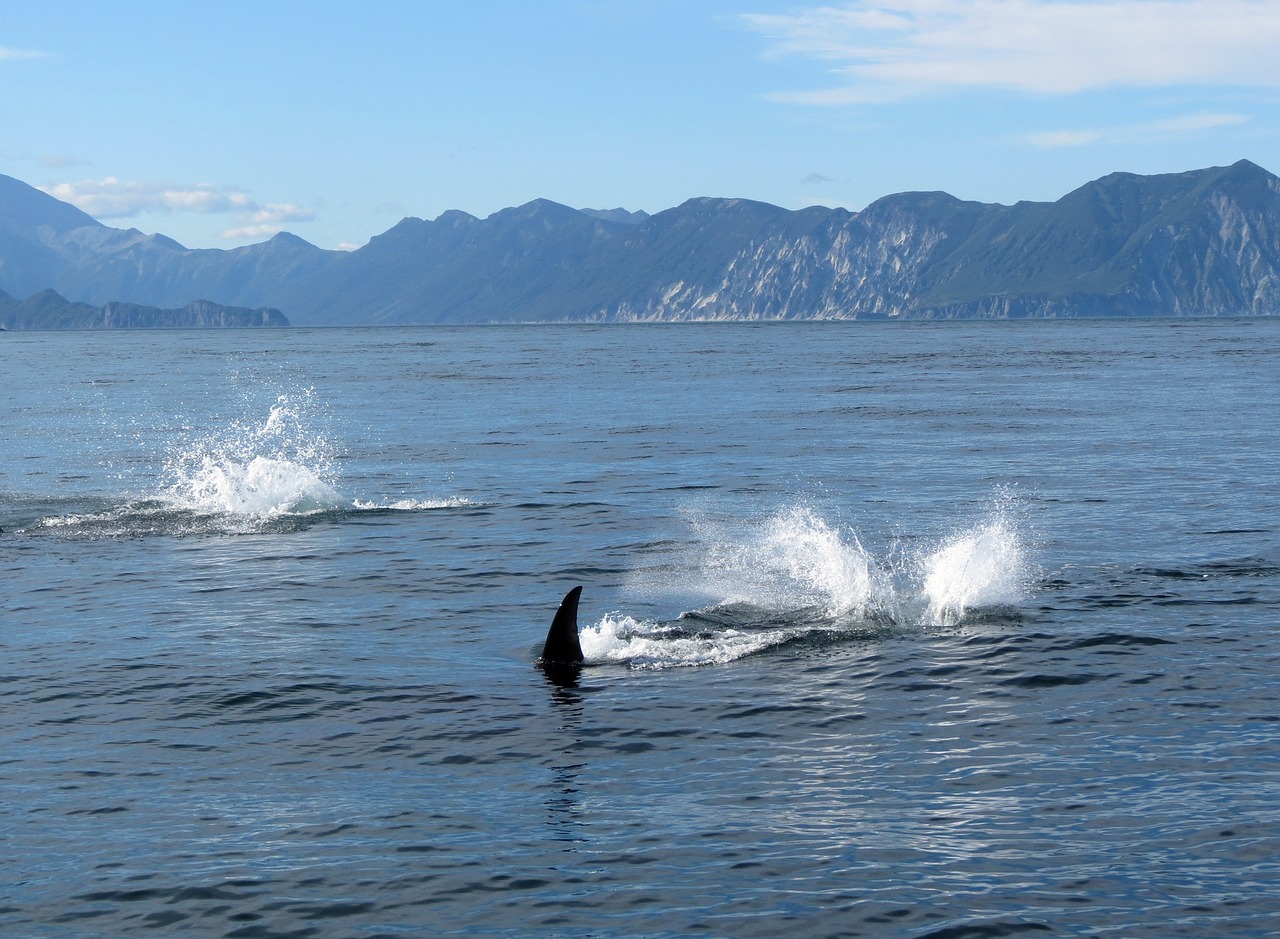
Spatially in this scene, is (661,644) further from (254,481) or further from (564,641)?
(254,481)

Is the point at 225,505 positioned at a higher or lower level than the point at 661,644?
higher

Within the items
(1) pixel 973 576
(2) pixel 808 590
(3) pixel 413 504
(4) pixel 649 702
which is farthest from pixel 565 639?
(3) pixel 413 504

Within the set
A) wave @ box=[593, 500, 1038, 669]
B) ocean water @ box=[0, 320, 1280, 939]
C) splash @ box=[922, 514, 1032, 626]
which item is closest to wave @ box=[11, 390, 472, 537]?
ocean water @ box=[0, 320, 1280, 939]

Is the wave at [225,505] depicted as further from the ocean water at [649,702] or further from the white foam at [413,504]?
the ocean water at [649,702]

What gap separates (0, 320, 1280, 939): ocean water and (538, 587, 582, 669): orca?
0.47 meters

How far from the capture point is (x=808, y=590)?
83.9ft

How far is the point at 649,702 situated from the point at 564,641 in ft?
7.76

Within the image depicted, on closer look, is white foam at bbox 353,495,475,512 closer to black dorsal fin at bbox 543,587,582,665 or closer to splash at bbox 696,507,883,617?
splash at bbox 696,507,883,617

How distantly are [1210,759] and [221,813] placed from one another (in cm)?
1089

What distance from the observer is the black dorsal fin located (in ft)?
67.1

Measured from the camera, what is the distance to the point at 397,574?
28.3 metres

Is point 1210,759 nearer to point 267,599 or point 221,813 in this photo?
point 221,813

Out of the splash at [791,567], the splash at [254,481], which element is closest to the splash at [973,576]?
the splash at [791,567]

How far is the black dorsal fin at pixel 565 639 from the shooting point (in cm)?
2045
